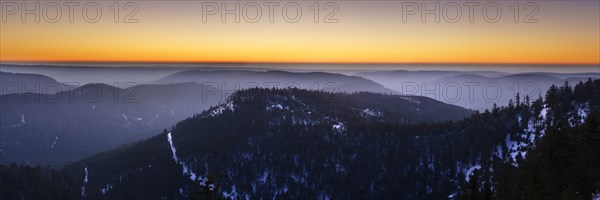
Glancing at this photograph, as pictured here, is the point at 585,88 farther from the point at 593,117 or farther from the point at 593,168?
the point at 593,168

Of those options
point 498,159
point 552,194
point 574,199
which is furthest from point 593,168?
point 498,159

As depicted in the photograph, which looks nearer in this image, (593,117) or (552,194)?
(552,194)

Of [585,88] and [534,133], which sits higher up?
[585,88]

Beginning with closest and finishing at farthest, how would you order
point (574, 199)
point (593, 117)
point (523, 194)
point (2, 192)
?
point (574, 199), point (523, 194), point (593, 117), point (2, 192)

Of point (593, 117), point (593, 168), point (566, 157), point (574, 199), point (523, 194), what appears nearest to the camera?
point (574, 199)

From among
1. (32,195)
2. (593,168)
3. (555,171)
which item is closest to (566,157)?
(555,171)

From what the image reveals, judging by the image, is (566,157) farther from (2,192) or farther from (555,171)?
(2,192)

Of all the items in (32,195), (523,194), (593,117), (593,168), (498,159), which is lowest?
(32,195)

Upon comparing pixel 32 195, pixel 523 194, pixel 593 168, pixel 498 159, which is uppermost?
pixel 593 168

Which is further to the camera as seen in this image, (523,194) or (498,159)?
(498,159)
